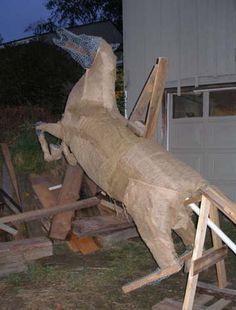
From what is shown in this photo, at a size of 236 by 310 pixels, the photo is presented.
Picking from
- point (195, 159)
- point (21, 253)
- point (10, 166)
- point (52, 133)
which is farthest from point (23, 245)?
point (195, 159)

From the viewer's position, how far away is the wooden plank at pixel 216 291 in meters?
4.45

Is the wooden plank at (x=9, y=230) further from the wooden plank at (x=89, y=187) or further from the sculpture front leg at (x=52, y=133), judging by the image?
the sculpture front leg at (x=52, y=133)

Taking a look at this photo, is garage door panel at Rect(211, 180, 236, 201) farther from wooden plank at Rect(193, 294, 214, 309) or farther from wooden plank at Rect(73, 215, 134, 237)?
wooden plank at Rect(193, 294, 214, 309)

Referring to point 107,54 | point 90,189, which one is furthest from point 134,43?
point 107,54

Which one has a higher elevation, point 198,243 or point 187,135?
point 187,135

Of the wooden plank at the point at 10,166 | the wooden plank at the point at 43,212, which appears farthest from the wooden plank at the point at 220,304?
the wooden plank at the point at 10,166

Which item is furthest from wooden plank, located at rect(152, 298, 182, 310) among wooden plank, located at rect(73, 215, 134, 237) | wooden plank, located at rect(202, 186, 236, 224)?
wooden plank, located at rect(73, 215, 134, 237)

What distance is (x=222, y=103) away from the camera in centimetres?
842

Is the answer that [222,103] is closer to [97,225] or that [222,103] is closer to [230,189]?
[230,189]

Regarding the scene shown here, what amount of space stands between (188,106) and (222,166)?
131 cm

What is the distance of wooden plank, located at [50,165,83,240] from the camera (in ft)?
20.5

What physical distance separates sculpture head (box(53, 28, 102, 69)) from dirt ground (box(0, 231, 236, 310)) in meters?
2.36

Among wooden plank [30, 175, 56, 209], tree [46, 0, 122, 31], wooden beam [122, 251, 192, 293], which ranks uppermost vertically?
tree [46, 0, 122, 31]

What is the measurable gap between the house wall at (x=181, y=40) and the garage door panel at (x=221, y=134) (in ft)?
2.64
